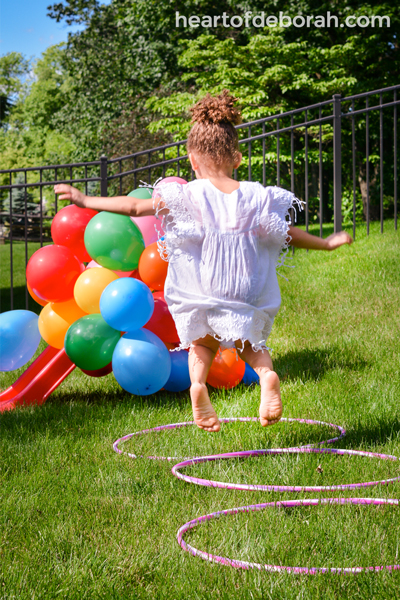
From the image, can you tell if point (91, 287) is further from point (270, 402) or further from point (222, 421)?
point (270, 402)

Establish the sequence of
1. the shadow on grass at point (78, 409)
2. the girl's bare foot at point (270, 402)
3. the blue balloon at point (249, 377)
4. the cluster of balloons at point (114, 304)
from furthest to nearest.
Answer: the blue balloon at point (249, 377) → the cluster of balloons at point (114, 304) → the shadow on grass at point (78, 409) → the girl's bare foot at point (270, 402)

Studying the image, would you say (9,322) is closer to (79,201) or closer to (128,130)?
(79,201)

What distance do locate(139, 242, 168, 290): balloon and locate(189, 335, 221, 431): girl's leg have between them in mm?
1006

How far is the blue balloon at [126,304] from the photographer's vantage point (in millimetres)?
3273

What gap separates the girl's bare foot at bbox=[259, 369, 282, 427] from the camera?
94.8 inches

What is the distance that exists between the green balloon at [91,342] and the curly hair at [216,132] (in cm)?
142

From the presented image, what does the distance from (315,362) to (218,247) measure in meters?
1.93

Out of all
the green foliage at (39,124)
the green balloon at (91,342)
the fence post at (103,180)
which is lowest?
the green balloon at (91,342)

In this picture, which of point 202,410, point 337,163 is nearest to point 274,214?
point 202,410

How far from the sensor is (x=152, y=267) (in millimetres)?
3564

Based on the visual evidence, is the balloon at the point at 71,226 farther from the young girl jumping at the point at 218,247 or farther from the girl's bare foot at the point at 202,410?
the girl's bare foot at the point at 202,410

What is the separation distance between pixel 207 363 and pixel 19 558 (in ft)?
3.95

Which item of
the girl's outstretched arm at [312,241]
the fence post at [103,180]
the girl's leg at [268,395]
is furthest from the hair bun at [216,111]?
the fence post at [103,180]

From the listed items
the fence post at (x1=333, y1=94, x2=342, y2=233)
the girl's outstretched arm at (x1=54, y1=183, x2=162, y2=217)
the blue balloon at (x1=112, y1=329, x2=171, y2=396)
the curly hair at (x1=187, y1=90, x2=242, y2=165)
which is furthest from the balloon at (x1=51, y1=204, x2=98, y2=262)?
the fence post at (x1=333, y1=94, x2=342, y2=233)
